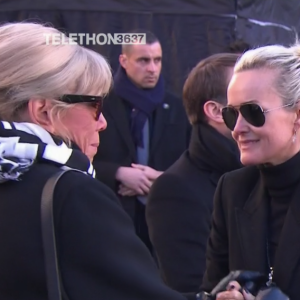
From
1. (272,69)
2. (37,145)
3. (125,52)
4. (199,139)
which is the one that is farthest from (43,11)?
(37,145)

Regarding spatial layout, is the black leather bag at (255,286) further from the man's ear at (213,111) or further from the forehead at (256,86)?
the man's ear at (213,111)

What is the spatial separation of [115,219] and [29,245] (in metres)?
0.20

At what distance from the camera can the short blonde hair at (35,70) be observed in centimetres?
166

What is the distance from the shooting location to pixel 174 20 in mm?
5328

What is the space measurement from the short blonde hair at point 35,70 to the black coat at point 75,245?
20 centimetres

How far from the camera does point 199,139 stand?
279cm

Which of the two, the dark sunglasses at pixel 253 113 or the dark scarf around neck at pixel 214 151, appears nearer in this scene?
the dark sunglasses at pixel 253 113

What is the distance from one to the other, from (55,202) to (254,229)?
80cm

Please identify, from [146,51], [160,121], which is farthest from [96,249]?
[146,51]

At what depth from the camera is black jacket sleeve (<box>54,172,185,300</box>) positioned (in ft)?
4.96

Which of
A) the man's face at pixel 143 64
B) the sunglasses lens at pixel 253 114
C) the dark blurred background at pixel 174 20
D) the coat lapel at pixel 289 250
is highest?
the dark blurred background at pixel 174 20

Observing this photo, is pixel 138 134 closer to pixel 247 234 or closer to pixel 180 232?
pixel 180 232

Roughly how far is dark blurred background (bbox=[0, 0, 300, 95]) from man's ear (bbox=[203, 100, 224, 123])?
2547mm

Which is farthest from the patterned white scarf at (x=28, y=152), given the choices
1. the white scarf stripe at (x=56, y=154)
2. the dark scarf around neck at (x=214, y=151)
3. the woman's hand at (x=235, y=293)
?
the dark scarf around neck at (x=214, y=151)
